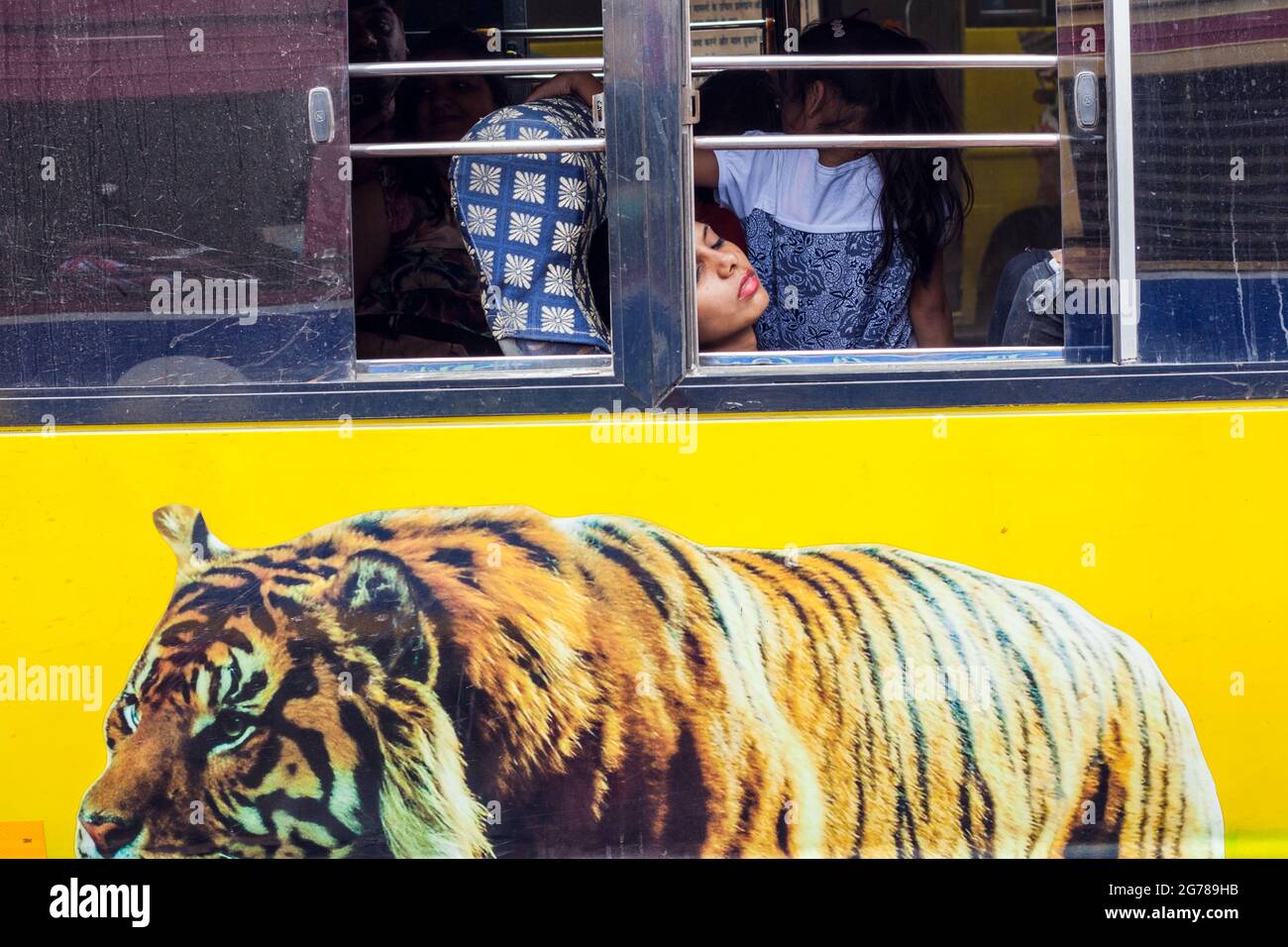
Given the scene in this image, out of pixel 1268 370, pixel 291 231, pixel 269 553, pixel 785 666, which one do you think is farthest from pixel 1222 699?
pixel 291 231

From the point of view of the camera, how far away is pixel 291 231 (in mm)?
2277

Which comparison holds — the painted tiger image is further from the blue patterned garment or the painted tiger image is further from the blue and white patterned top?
the blue and white patterned top

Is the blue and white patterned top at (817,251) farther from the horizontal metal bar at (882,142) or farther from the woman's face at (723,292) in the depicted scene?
the horizontal metal bar at (882,142)

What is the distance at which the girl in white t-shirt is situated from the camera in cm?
279

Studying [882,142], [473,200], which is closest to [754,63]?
[882,142]

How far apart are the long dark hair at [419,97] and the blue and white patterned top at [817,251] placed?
2.56ft

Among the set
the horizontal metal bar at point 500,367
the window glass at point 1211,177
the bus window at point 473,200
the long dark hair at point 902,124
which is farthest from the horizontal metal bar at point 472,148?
the window glass at point 1211,177

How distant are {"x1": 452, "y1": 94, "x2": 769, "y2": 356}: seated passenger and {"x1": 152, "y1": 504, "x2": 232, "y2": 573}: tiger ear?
0.64 meters

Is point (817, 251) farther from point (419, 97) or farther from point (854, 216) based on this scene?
point (419, 97)

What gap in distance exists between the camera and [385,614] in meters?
2.27

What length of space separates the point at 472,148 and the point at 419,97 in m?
1.26

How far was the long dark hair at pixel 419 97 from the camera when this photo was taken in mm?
3314

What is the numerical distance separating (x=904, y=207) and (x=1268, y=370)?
0.93 m
